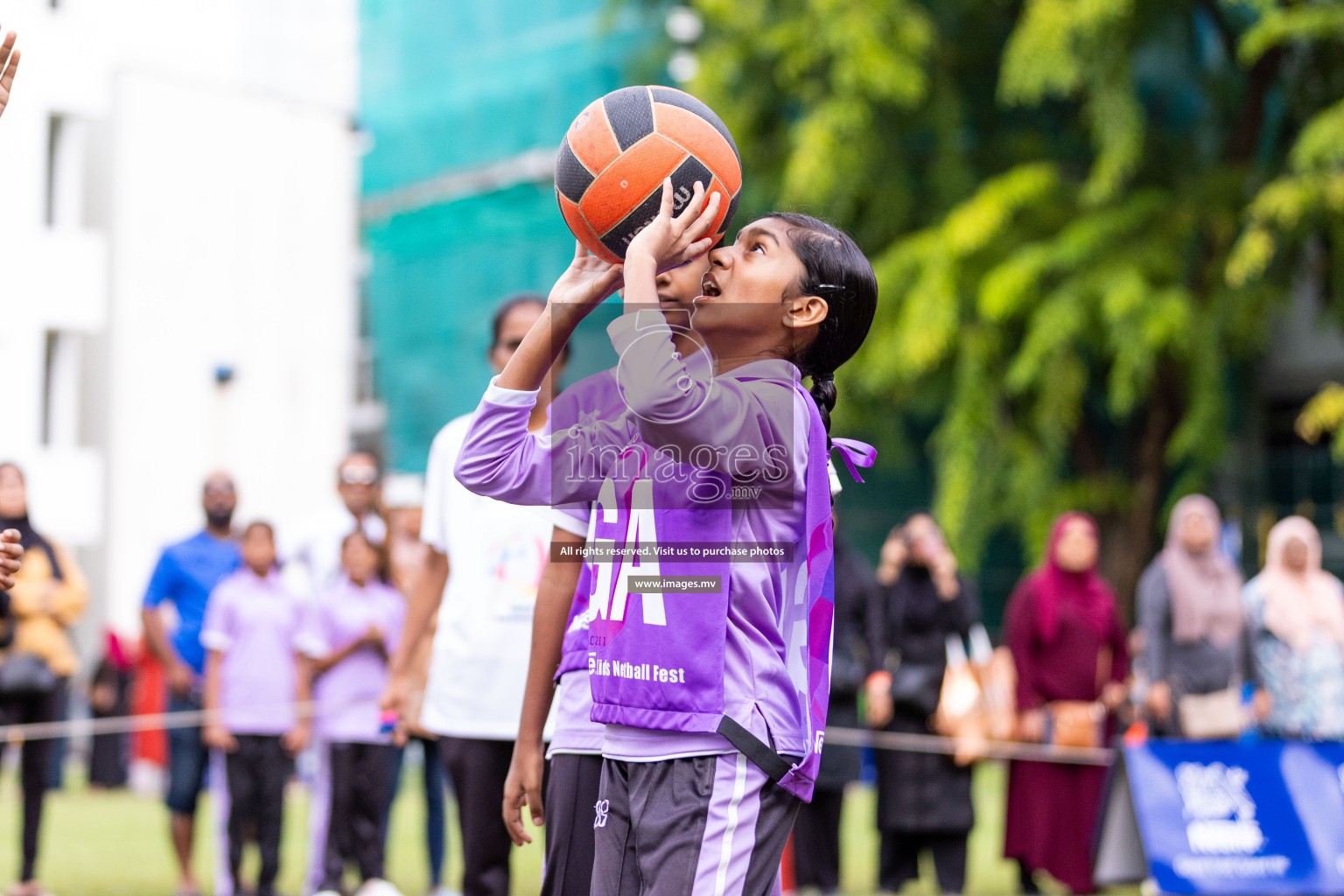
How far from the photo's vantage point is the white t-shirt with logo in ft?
14.1

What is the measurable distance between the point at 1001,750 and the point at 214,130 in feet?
59.7

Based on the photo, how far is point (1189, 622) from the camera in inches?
326

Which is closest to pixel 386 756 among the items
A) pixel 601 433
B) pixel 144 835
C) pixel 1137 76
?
pixel 144 835

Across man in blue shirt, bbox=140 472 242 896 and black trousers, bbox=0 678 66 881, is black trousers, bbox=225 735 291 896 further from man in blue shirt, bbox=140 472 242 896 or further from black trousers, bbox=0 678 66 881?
black trousers, bbox=0 678 66 881

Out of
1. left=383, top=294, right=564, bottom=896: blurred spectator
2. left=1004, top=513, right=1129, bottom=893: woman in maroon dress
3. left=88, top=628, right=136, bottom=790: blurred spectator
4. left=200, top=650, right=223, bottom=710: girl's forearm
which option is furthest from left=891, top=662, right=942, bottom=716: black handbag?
left=88, top=628, right=136, bottom=790: blurred spectator

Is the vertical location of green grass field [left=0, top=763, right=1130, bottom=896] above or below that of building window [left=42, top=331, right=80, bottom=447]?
below

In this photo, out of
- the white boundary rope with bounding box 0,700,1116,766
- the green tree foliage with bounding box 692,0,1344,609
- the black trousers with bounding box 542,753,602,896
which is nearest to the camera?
the black trousers with bounding box 542,753,602,896

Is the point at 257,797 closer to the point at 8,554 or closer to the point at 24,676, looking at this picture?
the point at 24,676

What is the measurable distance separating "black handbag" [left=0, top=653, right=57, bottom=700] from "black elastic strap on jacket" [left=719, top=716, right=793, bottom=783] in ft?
19.3

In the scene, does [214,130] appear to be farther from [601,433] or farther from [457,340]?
[601,433]

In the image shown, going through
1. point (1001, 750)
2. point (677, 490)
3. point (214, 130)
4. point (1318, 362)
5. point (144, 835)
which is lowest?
point (144, 835)

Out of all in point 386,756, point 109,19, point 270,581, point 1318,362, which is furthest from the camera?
point 109,19

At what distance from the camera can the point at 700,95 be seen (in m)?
15.9

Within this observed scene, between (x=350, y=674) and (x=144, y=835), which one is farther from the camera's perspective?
(x=144, y=835)
